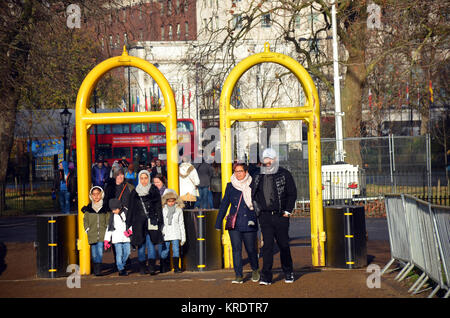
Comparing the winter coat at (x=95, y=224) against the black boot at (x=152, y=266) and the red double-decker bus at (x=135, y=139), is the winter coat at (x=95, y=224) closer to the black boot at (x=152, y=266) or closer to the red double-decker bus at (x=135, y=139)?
the black boot at (x=152, y=266)

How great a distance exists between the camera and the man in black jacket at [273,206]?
9.94 meters

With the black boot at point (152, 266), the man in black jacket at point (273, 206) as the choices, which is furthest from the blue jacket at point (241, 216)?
the black boot at point (152, 266)

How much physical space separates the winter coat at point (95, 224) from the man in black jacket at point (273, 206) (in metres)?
2.72

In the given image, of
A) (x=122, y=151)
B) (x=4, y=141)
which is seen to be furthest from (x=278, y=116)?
Answer: (x=122, y=151)

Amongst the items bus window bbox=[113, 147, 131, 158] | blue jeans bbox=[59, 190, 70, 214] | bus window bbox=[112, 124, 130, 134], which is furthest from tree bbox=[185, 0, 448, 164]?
bus window bbox=[113, 147, 131, 158]

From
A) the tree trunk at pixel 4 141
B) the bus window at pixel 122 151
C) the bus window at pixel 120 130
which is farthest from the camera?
the bus window at pixel 122 151

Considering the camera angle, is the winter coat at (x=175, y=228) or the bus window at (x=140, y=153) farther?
the bus window at (x=140, y=153)

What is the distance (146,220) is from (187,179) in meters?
6.63

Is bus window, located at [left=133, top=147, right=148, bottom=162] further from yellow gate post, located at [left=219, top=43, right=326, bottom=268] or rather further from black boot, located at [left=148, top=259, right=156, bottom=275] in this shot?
black boot, located at [left=148, top=259, right=156, bottom=275]

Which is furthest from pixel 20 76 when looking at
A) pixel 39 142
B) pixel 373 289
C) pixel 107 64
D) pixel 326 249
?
pixel 39 142

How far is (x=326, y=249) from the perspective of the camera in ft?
38.6

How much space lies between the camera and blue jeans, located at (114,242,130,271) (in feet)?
37.5
